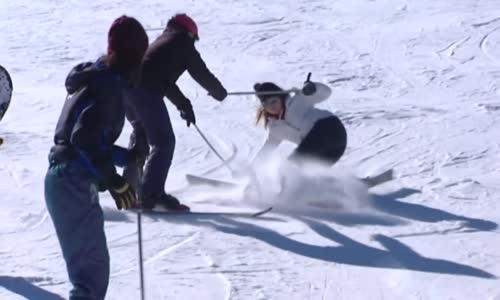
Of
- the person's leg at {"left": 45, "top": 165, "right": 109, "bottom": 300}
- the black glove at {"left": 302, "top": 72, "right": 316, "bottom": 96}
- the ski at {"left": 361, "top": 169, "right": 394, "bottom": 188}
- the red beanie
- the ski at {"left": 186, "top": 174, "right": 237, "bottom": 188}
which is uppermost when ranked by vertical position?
the black glove at {"left": 302, "top": 72, "right": 316, "bottom": 96}

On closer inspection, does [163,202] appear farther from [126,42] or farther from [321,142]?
[126,42]

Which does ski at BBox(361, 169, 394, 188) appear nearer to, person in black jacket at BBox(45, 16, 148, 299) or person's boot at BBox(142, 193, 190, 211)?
person's boot at BBox(142, 193, 190, 211)

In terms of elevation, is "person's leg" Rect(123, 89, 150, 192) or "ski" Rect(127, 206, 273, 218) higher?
"person's leg" Rect(123, 89, 150, 192)

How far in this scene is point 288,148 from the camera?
9.99 m

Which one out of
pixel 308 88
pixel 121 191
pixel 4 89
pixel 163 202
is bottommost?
pixel 121 191

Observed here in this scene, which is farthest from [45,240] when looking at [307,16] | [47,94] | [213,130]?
[307,16]

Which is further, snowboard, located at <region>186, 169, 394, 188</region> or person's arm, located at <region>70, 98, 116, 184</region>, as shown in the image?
snowboard, located at <region>186, 169, 394, 188</region>

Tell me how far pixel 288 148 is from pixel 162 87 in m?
2.20

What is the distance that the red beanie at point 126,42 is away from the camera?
5301 mm

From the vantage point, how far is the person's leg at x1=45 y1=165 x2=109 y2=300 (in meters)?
5.32

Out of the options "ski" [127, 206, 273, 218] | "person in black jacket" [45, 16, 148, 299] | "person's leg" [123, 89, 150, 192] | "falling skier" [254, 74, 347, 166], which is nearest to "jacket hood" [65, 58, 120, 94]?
"person in black jacket" [45, 16, 148, 299]

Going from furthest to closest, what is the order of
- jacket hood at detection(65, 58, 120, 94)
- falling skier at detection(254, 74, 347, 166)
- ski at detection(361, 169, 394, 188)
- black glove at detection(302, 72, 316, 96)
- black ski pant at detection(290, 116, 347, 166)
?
ski at detection(361, 169, 394, 188), black ski pant at detection(290, 116, 347, 166), falling skier at detection(254, 74, 347, 166), black glove at detection(302, 72, 316, 96), jacket hood at detection(65, 58, 120, 94)

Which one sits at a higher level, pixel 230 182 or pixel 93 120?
pixel 230 182

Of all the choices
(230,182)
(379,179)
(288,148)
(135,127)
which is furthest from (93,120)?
(288,148)
